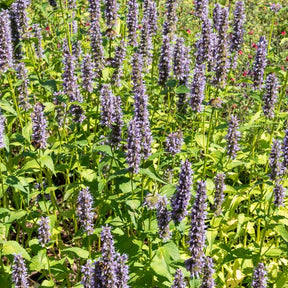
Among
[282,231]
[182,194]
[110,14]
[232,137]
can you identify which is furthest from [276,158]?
[110,14]

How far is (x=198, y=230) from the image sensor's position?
133 inches

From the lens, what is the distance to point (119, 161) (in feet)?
14.3

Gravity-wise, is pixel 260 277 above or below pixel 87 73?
below

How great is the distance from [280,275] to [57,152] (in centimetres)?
270

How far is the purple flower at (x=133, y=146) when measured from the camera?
3.65 metres

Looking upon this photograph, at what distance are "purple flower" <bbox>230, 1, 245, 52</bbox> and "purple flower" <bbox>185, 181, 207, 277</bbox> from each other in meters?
3.09

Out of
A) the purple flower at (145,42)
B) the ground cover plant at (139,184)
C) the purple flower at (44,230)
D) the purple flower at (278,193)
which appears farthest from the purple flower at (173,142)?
the purple flower at (145,42)

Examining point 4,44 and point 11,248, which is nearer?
point 11,248

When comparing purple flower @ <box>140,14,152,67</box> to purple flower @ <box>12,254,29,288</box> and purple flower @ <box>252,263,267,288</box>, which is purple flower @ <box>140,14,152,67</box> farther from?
purple flower @ <box>12,254,29,288</box>

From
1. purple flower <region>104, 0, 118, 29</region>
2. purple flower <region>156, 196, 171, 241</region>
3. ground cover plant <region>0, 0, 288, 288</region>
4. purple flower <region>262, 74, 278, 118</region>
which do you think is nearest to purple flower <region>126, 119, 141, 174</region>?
ground cover plant <region>0, 0, 288, 288</region>

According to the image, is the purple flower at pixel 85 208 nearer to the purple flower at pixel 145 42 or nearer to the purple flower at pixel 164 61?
the purple flower at pixel 164 61

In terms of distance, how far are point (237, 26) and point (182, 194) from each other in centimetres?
320

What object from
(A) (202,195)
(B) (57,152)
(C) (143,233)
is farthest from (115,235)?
(A) (202,195)

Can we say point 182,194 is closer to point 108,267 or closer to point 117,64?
point 108,267
